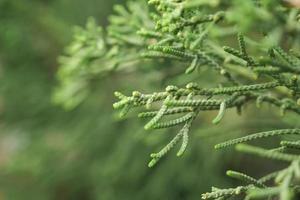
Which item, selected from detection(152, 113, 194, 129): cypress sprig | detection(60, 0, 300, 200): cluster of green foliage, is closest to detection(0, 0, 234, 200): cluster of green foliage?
detection(60, 0, 300, 200): cluster of green foliage

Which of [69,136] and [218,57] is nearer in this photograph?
[218,57]

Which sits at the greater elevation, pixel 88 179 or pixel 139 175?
pixel 88 179

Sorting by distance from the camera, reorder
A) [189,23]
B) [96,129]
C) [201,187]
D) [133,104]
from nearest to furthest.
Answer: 1. [189,23]
2. [133,104]
3. [201,187]
4. [96,129]

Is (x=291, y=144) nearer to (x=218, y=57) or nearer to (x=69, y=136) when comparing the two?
(x=218, y=57)

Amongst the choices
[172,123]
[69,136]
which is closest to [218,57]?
[172,123]

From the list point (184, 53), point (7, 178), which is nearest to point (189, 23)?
point (184, 53)

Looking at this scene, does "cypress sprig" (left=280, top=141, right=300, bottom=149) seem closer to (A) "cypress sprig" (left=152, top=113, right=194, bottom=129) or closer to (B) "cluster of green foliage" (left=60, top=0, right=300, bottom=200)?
(B) "cluster of green foliage" (left=60, top=0, right=300, bottom=200)

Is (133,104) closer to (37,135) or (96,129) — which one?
(96,129)
